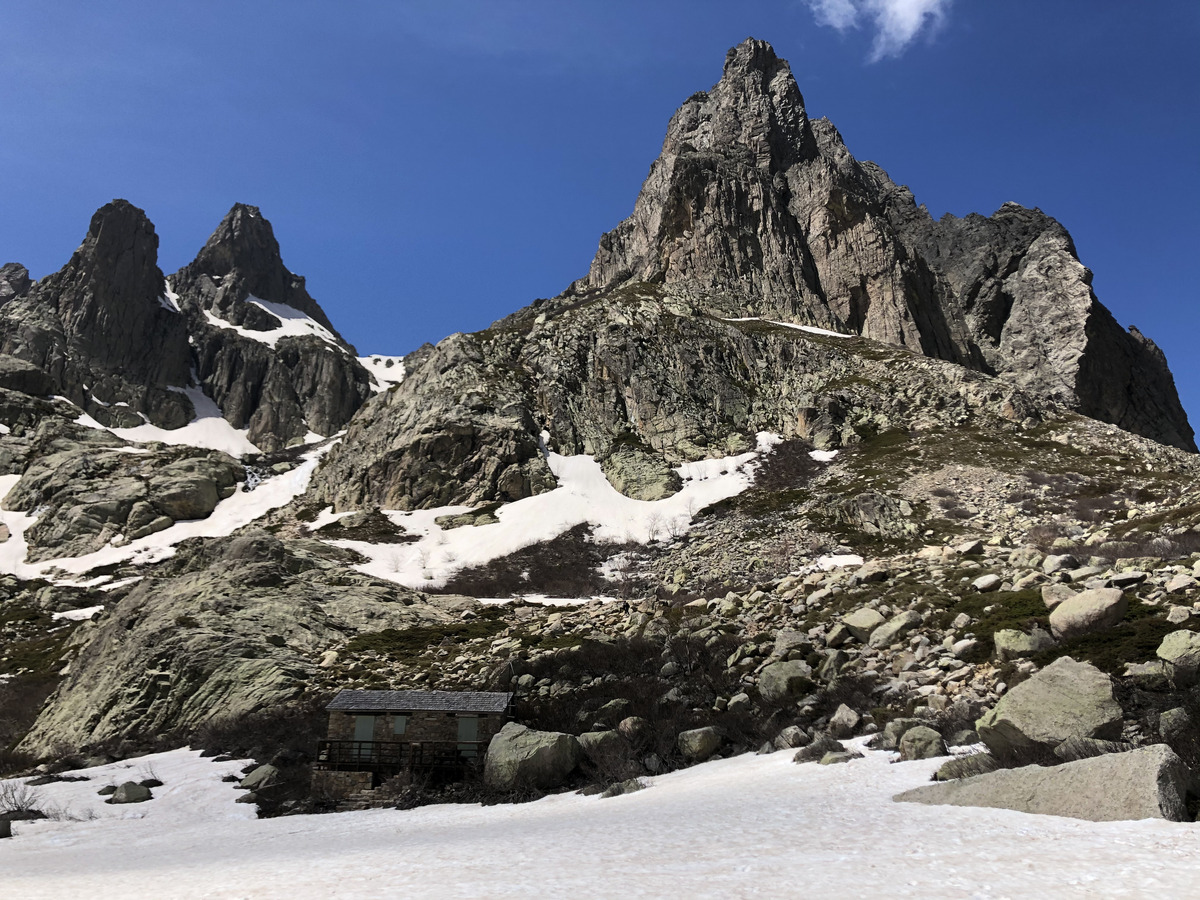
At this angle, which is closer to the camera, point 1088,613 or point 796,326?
point 1088,613

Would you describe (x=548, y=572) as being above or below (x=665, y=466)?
below

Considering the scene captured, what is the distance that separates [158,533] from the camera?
68625 mm

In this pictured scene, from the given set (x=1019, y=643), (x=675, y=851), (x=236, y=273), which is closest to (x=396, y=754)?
(x=675, y=851)

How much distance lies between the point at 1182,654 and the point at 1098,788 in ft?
15.4

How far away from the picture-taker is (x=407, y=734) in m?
18.8

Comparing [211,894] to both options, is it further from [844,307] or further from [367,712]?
[844,307]

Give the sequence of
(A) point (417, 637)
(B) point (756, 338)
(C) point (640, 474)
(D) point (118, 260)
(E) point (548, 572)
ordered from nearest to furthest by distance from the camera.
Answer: (A) point (417, 637), (E) point (548, 572), (C) point (640, 474), (B) point (756, 338), (D) point (118, 260)

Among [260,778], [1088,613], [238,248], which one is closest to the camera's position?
[1088,613]

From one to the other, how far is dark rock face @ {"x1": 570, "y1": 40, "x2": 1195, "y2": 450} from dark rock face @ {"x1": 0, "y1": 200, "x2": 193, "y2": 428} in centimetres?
9935

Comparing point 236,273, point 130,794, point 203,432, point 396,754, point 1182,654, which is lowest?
point 130,794

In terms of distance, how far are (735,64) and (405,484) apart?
113 meters

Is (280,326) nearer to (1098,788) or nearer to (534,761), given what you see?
(534,761)

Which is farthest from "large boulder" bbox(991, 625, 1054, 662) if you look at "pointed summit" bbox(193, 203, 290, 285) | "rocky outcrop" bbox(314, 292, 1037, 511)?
"pointed summit" bbox(193, 203, 290, 285)

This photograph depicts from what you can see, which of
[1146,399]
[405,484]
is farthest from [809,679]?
[1146,399]
